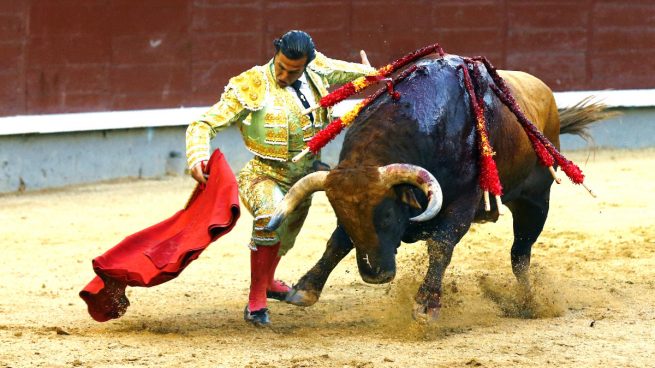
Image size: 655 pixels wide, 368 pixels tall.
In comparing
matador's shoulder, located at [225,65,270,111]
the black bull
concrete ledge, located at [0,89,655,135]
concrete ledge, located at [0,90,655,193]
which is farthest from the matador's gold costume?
concrete ledge, located at [0,90,655,193]

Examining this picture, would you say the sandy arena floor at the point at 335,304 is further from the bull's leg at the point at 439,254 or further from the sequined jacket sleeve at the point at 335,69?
the sequined jacket sleeve at the point at 335,69

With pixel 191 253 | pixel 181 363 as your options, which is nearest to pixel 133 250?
pixel 191 253

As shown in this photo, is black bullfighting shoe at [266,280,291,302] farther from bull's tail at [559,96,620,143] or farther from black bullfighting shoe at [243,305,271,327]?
bull's tail at [559,96,620,143]

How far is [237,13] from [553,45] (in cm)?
257

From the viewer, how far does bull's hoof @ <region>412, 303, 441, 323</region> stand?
187 inches

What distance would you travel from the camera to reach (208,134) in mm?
4852

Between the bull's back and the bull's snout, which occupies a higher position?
the bull's back

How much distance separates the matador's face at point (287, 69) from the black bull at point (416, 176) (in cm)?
28

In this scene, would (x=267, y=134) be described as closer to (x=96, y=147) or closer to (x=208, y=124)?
(x=208, y=124)

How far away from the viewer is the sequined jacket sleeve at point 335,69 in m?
5.18

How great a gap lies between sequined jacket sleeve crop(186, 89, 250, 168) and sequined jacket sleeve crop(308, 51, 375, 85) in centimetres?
40

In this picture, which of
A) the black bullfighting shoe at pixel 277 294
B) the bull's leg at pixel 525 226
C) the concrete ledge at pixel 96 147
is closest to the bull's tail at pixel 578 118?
the bull's leg at pixel 525 226

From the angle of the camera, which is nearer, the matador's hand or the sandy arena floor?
the sandy arena floor

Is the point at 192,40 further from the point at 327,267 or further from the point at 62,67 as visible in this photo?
the point at 327,267
